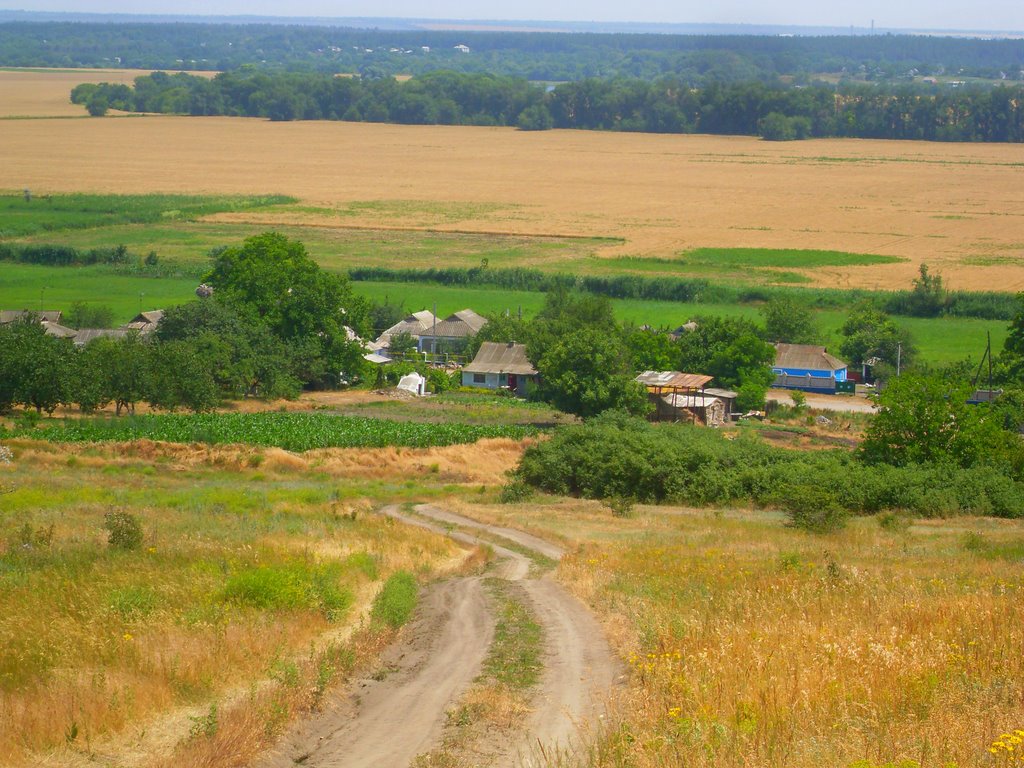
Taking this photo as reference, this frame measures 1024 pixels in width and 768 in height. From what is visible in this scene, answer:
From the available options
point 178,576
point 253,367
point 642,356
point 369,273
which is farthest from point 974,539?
point 369,273

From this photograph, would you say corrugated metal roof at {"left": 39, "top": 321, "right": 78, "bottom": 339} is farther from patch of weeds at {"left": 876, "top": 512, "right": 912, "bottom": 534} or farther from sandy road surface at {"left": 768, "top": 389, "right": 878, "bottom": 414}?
patch of weeds at {"left": 876, "top": 512, "right": 912, "bottom": 534}

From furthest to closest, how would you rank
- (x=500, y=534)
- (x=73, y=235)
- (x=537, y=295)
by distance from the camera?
1. (x=73, y=235)
2. (x=537, y=295)
3. (x=500, y=534)

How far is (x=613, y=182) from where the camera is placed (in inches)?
5753

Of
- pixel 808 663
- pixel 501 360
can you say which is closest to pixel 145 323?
pixel 501 360

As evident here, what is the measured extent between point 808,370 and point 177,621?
5146cm

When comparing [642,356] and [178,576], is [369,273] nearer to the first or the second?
[642,356]

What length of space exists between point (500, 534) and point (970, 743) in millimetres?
17730

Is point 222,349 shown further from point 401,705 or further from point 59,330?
point 401,705

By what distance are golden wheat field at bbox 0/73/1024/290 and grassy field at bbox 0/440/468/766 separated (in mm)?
71443

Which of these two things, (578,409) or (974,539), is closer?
(974,539)

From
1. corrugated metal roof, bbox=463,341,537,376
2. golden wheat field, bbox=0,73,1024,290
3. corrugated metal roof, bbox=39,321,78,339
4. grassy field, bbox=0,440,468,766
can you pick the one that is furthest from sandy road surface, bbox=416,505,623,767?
golden wheat field, bbox=0,73,1024,290

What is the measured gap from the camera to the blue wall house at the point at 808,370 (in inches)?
2382

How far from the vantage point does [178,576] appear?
48.4 ft

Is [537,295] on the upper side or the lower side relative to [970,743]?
lower
